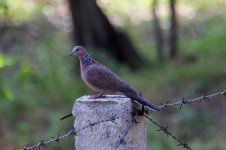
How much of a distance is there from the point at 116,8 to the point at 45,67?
814 centimetres

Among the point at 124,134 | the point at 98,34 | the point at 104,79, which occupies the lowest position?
→ the point at 124,134

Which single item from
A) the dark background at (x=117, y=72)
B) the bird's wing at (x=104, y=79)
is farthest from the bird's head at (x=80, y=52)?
the dark background at (x=117, y=72)

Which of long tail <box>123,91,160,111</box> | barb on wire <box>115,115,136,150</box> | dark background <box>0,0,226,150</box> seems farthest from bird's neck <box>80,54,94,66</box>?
dark background <box>0,0,226,150</box>

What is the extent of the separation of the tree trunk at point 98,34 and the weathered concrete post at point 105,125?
10.5 m

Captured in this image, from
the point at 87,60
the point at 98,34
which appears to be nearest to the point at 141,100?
the point at 87,60

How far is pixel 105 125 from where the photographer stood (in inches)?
150

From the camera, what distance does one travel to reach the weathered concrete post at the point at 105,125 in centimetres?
380

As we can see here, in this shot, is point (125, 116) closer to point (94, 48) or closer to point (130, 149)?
point (130, 149)

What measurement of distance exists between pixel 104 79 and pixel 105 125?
0.49m

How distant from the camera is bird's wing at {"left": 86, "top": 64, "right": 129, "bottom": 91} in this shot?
13.8 feet

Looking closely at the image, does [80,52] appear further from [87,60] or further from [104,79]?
[104,79]

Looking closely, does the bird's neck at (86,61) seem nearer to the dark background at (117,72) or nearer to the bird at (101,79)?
the bird at (101,79)

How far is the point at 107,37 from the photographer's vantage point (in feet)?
49.0

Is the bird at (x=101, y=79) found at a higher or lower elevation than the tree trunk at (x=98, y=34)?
lower
